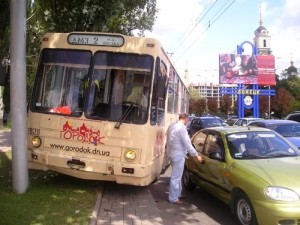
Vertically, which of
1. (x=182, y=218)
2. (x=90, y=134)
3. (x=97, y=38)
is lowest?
(x=182, y=218)

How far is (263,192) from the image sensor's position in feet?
20.8

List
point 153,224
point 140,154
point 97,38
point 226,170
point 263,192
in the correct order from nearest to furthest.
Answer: point 263,192
point 153,224
point 226,170
point 140,154
point 97,38

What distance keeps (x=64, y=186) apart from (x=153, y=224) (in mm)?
3143

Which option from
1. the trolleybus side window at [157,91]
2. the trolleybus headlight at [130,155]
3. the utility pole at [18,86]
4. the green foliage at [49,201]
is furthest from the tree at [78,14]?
the trolleybus headlight at [130,155]

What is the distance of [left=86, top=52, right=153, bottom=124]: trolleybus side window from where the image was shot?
334 inches

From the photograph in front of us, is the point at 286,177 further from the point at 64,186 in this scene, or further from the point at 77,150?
the point at 64,186

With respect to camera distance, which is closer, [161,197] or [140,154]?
[140,154]

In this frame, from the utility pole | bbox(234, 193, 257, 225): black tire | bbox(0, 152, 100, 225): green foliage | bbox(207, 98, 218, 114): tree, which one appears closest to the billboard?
bbox(0, 152, 100, 225): green foliage

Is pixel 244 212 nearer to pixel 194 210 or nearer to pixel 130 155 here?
pixel 194 210

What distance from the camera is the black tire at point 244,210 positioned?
657 centimetres

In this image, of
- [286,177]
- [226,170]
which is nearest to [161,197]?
[226,170]

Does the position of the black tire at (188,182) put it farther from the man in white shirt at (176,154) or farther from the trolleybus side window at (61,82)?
the trolleybus side window at (61,82)

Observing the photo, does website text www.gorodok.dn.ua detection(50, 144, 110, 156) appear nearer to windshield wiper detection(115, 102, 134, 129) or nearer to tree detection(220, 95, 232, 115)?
windshield wiper detection(115, 102, 134, 129)

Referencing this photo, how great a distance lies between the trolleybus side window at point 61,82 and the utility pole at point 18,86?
1.89ft
